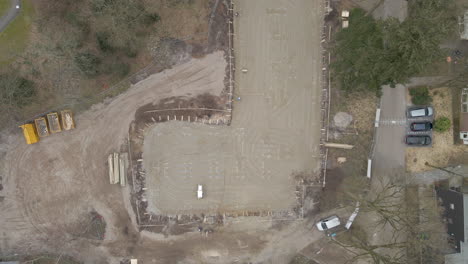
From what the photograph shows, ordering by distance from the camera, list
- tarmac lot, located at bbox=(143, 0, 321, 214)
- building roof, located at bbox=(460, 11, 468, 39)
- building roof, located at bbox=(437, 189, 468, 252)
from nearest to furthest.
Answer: building roof, located at bbox=(437, 189, 468, 252)
building roof, located at bbox=(460, 11, 468, 39)
tarmac lot, located at bbox=(143, 0, 321, 214)

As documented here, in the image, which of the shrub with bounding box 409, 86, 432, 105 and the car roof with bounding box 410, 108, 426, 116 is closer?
the shrub with bounding box 409, 86, 432, 105

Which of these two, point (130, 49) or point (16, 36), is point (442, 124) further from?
point (16, 36)

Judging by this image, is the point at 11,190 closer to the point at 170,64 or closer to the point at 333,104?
the point at 170,64

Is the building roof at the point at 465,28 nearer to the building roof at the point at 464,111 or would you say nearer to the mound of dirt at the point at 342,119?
the building roof at the point at 464,111

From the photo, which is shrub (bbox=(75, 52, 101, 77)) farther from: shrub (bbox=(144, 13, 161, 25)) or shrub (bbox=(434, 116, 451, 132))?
shrub (bbox=(434, 116, 451, 132))

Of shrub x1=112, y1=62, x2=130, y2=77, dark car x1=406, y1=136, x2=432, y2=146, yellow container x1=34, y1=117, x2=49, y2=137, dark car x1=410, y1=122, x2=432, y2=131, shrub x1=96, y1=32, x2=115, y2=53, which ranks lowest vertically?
dark car x1=406, y1=136, x2=432, y2=146

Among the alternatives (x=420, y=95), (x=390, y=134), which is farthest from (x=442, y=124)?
(x=390, y=134)

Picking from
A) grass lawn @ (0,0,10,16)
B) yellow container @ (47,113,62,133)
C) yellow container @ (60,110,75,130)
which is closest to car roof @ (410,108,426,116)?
yellow container @ (60,110,75,130)

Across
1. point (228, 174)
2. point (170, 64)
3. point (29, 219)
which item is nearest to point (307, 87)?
point (228, 174)
